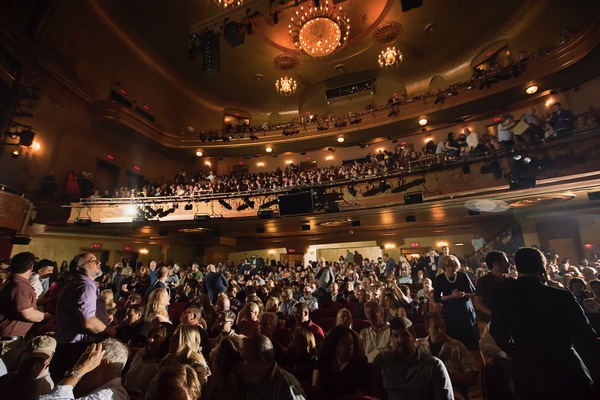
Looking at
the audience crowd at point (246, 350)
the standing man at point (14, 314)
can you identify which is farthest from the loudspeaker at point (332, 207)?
the standing man at point (14, 314)

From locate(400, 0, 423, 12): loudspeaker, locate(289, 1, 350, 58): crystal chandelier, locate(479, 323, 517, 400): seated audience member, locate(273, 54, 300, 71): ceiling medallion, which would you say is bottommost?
locate(479, 323, 517, 400): seated audience member

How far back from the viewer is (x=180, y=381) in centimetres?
150

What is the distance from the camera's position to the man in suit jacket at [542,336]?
1805mm

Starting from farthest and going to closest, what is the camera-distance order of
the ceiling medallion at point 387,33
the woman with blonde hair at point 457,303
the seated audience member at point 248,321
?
the ceiling medallion at point 387,33
the seated audience member at point 248,321
the woman with blonde hair at point 457,303

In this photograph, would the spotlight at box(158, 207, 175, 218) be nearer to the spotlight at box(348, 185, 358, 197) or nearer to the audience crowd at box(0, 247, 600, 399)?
the spotlight at box(348, 185, 358, 197)

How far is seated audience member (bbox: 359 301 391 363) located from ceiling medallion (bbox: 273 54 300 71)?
14720 millimetres

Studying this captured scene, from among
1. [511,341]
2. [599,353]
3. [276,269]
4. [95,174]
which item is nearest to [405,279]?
[276,269]

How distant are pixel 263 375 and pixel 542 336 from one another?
1.82 m

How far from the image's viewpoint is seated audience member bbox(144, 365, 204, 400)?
1.46m

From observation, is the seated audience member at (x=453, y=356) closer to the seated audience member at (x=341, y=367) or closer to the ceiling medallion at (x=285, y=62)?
the seated audience member at (x=341, y=367)

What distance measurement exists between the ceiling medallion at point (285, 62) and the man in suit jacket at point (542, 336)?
15482 mm

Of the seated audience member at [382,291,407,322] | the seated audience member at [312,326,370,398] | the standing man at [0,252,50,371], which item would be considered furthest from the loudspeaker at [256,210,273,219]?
the seated audience member at [312,326,370,398]

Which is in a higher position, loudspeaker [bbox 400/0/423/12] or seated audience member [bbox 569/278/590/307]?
loudspeaker [bbox 400/0/423/12]

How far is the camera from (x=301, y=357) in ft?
8.87
